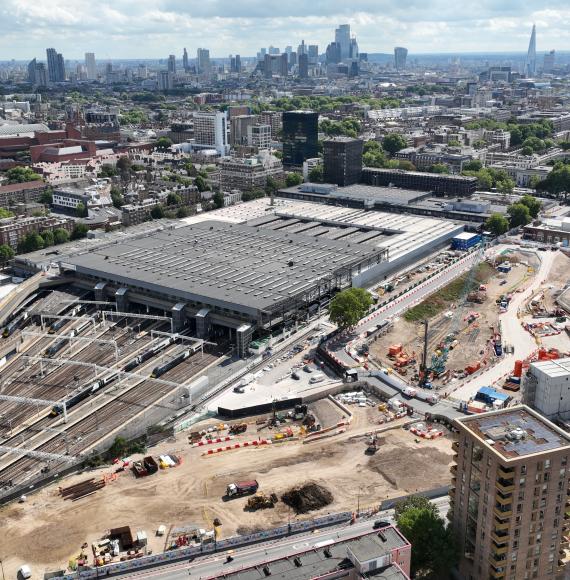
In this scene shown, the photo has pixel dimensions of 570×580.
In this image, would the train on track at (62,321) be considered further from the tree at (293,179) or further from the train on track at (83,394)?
the tree at (293,179)

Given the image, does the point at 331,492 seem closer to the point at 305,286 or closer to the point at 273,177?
the point at 305,286

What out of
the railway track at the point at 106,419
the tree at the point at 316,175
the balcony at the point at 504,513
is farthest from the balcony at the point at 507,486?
the tree at the point at 316,175

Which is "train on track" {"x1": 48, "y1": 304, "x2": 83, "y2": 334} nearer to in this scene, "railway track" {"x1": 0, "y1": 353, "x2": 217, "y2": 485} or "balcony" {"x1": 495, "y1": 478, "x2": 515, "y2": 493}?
"railway track" {"x1": 0, "y1": 353, "x2": 217, "y2": 485}

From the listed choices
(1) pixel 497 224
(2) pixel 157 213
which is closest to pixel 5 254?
(2) pixel 157 213

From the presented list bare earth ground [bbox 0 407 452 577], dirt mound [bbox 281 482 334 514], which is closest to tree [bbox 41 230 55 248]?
bare earth ground [bbox 0 407 452 577]

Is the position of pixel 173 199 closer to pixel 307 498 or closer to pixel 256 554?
pixel 307 498

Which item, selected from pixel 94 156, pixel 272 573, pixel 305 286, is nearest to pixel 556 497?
pixel 272 573

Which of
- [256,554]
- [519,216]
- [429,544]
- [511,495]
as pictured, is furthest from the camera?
[519,216]
